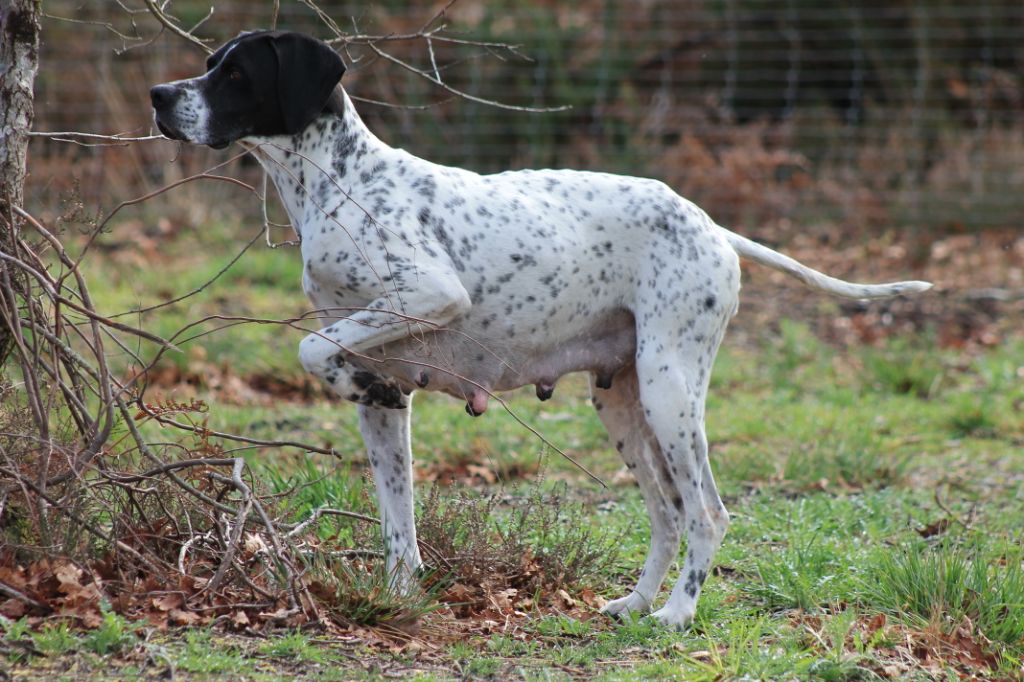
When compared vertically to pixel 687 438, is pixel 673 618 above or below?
below

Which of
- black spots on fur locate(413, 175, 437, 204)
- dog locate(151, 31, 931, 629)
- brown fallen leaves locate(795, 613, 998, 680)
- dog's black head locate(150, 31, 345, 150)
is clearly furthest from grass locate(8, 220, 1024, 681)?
dog's black head locate(150, 31, 345, 150)

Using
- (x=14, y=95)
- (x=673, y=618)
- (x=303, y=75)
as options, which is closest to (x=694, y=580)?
(x=673, y=618)

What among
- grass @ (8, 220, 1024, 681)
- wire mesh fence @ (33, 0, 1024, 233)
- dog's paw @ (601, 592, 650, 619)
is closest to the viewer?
grass @ (8, 220, 1024, 681)

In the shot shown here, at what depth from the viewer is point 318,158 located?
411 centimetres

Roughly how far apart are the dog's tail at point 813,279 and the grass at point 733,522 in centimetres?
90

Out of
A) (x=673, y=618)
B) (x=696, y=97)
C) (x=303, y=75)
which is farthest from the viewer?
(x=696, y=97)

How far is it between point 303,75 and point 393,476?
1336 millimetres

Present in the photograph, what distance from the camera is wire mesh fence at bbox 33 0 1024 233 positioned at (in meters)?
10.8

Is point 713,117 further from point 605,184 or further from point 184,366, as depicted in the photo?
point 605,184

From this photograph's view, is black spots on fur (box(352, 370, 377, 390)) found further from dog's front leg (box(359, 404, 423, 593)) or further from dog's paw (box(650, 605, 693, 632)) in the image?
dog's paw (box(650, 605, 693, 632))

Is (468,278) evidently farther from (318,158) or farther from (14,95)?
(14,95)

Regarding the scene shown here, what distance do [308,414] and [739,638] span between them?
11.5 feet

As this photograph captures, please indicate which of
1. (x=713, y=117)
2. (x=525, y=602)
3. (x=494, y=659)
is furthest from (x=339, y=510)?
(x=713, y=117)

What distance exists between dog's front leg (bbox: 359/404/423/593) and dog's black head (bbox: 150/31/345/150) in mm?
1015
